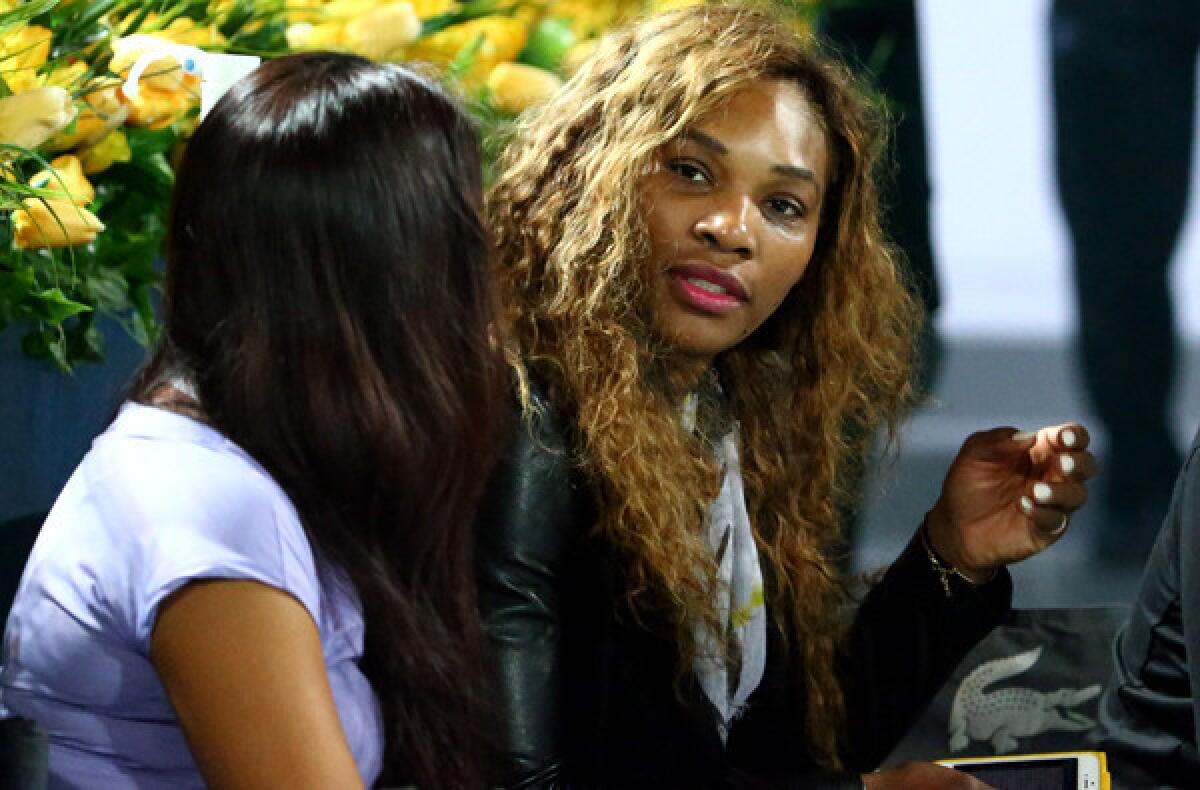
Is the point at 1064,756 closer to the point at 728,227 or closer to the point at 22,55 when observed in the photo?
the point at 728,227

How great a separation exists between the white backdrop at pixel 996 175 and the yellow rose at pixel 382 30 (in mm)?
1228

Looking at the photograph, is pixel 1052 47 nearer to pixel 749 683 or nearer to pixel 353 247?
pixel 749 683

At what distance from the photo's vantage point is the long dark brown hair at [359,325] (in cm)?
103

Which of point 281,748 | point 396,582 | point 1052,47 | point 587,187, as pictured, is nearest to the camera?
point 281,748

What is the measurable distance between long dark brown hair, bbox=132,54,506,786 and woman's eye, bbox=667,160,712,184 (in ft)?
1.42

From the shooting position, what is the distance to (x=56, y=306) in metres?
1.27

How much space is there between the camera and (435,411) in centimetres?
106

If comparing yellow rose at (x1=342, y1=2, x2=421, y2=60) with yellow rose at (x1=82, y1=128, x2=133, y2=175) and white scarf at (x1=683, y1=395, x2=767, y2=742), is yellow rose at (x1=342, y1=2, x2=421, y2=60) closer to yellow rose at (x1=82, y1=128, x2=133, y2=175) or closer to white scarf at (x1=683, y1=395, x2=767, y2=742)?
yellow rose at (x1=82, y1=128, x2=133, y2=175)

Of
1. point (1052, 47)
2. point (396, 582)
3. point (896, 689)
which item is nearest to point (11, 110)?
point (396, 582)

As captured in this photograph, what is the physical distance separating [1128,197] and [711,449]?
116 centimetres

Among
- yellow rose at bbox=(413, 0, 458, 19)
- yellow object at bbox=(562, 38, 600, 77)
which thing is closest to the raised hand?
yellow object at bbox=(562, 38, 600, 77)

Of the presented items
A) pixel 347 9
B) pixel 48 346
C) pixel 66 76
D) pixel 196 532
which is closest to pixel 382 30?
pixel 347 9

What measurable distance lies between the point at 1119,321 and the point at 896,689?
1047 millimetres

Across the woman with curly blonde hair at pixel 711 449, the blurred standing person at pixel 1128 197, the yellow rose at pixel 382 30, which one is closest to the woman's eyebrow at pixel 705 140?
the woman with curly blonde hair at pixel 711 449
